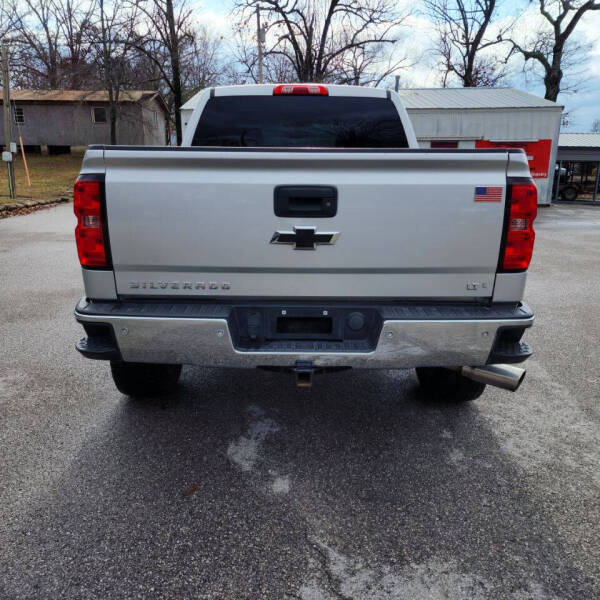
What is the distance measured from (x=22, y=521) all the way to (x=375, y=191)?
7.37 feet

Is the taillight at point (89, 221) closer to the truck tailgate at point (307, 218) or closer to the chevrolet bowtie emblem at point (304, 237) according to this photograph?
the truck tailgate at point (307, 218)

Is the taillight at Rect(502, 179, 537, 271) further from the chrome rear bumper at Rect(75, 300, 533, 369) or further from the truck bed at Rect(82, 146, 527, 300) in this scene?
the chrome rear bumper at Rect(75, 300, 533, 369)

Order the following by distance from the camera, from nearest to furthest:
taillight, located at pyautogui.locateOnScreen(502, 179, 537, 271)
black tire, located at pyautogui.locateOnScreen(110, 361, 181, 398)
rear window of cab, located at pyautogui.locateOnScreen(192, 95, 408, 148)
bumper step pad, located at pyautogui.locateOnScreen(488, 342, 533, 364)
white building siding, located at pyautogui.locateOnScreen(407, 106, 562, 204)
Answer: taillight, located at pyautogui.locateOnScreen(502, 179, 537, 271), bumper step pad, located at pyautogui.locateOnScreen(488, 342, 533, 364), black tire, located at pyautogui.locateOnScreen(110, 361, 181, 398), rear window of cab, located at pyautogui.locateOnScreen(192, 95, 408, 148), white building siding, located at pyautogui.locateOnScreen(407, 106, 562, 204)

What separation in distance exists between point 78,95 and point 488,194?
1685 inches

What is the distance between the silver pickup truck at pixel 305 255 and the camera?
2.48 meters

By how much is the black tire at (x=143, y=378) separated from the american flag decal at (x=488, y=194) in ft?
7.12

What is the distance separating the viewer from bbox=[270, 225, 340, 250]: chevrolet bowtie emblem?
252 centimetres

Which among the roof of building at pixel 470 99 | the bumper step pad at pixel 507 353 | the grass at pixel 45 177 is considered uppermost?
the roof of building at pixel 470 99

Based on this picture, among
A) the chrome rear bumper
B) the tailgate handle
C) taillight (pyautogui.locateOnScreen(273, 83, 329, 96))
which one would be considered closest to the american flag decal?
the chrome rear bumper

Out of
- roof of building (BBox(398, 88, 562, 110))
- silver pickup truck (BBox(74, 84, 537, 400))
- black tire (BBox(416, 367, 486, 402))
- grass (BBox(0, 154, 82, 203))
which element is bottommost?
grass (BBox(0, 154, 82, 203))

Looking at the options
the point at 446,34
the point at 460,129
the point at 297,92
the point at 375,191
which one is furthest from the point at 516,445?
the point at 446,34

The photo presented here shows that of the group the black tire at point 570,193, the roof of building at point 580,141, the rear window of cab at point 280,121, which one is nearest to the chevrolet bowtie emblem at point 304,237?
the rear window of cab at point 280,121

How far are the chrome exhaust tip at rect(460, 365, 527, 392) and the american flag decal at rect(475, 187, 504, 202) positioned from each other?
0.94m

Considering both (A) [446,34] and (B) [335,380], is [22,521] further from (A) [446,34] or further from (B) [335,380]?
(A) [446,34]
